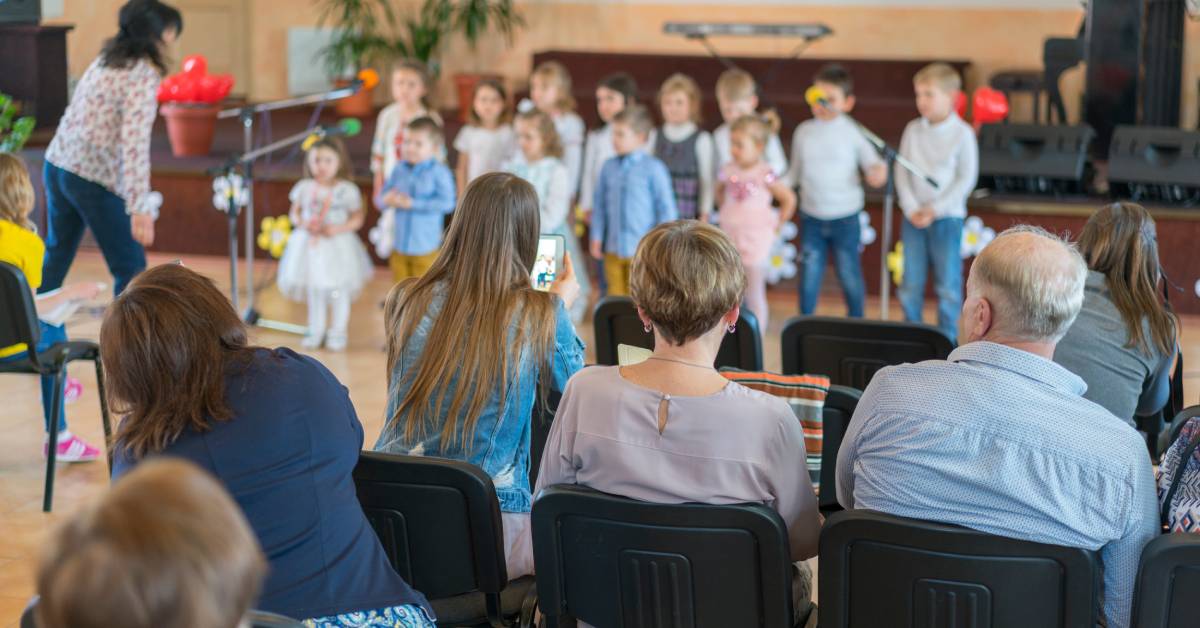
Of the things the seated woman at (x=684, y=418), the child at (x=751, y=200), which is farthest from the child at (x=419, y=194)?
the seated woman at (x=684, y=418)

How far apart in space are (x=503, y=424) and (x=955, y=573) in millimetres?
945

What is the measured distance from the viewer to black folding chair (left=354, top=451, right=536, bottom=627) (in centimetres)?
222

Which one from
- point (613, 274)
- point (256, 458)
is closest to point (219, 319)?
point (256, 458)

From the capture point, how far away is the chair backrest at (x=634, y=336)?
3.44 m

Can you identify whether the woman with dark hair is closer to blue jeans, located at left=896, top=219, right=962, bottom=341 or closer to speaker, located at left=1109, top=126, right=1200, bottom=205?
blue jeans, located at left=896, top=219, right=962, bottom=341

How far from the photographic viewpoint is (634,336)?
142 inches

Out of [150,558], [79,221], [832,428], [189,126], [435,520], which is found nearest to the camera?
[150,558]

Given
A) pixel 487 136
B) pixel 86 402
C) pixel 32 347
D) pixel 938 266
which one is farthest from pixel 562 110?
pixel 32 347

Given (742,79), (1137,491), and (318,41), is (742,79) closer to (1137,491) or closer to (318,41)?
(1137,491)

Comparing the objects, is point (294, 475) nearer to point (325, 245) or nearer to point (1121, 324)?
point (1121, 324)

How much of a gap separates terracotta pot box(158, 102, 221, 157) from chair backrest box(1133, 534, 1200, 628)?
737cm

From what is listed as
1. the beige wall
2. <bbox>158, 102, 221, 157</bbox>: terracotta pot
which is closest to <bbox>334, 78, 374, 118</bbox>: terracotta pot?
the beige wall

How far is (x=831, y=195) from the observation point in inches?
227

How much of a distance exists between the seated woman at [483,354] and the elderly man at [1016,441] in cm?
68
